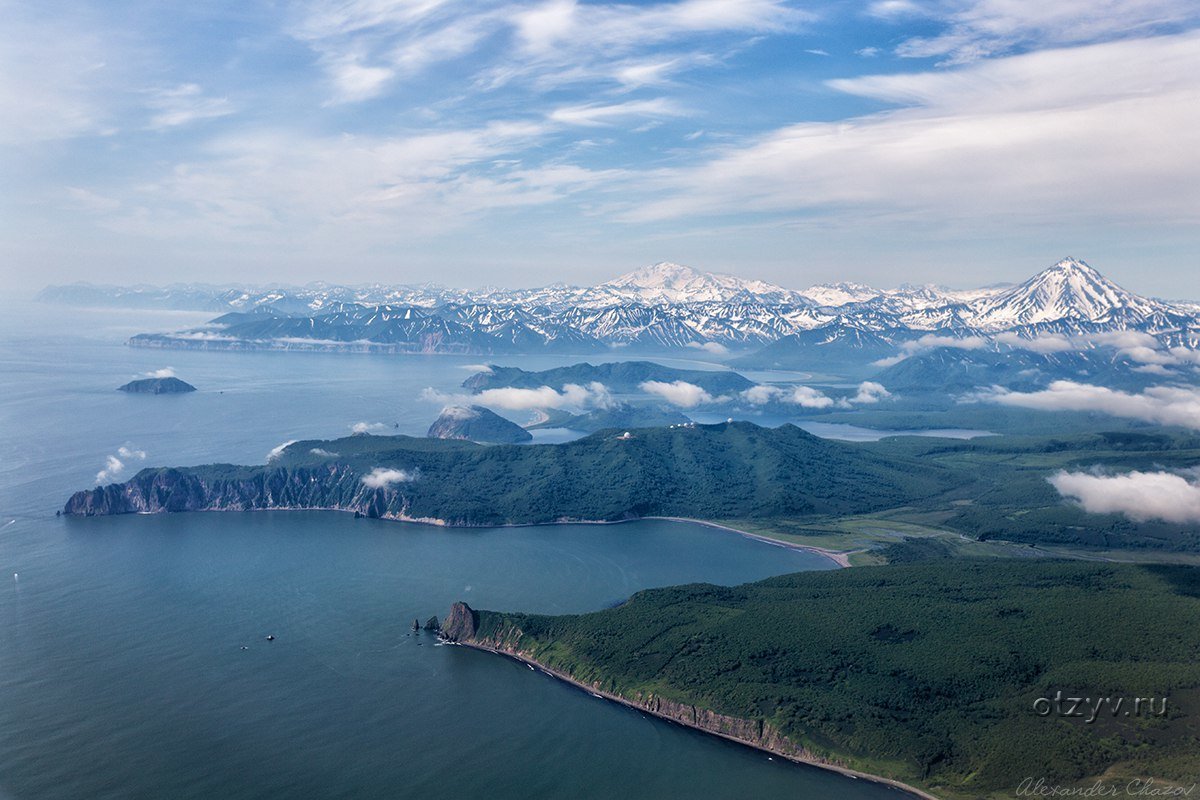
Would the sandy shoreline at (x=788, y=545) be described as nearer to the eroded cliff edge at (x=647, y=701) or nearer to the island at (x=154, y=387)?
the eroded cliff edge at (x=647, y=701)

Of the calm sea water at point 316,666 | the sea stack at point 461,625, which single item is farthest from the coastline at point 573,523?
the sea stack at point 461,625

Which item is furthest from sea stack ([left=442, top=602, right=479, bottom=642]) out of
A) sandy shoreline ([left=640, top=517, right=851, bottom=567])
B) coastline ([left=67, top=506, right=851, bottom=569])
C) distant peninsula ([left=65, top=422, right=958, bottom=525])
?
sandy shoreline ([left=640, top=517, right=851, bottom=567])

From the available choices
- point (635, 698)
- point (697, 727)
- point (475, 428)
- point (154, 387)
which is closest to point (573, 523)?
point (635, 698)

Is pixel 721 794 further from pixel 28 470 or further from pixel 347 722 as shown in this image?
pixel 28 470

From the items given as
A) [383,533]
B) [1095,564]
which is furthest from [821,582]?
[383,533]

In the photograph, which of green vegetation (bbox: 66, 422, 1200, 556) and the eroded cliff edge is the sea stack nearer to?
the eroded cliff edge

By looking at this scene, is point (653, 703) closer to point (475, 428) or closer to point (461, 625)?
point (461, 625)
